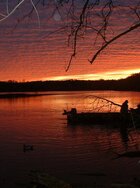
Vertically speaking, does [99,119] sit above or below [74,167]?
above

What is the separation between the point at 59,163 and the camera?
21.8m

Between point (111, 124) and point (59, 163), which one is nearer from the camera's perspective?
point (59, 163)

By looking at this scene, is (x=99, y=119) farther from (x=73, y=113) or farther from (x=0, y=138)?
(x=0, y=138)

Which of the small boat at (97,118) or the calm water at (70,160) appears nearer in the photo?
the calm water at (70,160)

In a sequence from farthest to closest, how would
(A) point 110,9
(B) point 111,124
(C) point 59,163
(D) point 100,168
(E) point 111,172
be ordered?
(B) point 111,124 → (C) point 59,163 → (D) point 100,168 → (E) point 111,172 → (A) point 110,9

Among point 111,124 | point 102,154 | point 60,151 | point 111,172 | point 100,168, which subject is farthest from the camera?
point 111,124

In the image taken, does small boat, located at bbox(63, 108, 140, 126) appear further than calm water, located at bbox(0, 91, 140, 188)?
Yes

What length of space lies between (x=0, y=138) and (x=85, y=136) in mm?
7278

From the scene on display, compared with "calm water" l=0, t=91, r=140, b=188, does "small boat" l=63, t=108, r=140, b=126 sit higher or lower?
higher

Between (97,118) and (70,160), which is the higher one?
(97,118)

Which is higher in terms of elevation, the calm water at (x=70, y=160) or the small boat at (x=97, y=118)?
the small boat at (x=97, y=118)

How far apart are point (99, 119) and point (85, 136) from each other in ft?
26.4

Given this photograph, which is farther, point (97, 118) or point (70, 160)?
point (97, 118)

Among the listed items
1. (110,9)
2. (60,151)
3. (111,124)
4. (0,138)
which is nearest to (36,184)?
(110,9)
